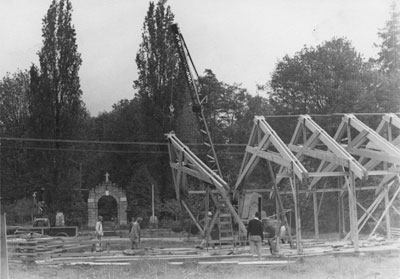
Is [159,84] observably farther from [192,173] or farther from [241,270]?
[241,270]

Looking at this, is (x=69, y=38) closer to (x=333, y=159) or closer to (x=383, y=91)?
(x=383, y=91)

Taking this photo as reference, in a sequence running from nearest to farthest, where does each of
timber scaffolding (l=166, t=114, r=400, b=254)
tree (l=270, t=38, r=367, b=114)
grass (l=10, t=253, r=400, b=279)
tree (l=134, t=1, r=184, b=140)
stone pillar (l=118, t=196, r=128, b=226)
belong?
grass (l=10, t=253, r=400, b=279) → timber scaffolding (l=166, t=114, r=400, b=254) → stone pillar (l=118, t=196, r=128, b=226) → tree (l=270, t=38, r=367, b=114) → tree (l=134, t=1, r=184, b=140)

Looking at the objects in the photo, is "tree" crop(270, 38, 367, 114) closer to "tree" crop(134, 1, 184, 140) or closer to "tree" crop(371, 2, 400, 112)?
"tree" crop(371, 2, 400, 112)

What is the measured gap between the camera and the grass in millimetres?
14219

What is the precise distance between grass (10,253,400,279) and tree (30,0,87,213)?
27.7 m

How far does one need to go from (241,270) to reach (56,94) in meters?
33.4

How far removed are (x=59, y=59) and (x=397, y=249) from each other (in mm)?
32932

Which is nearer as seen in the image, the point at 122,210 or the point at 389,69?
the point at 122,210

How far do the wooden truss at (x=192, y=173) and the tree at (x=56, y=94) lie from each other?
18.9 meters

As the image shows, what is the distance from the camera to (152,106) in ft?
163

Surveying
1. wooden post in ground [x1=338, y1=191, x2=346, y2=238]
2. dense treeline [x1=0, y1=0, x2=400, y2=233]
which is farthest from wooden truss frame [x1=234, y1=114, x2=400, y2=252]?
dense treeline [x1=0, y1=0, x2=400, y2=233]

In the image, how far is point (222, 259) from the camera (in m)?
18.9

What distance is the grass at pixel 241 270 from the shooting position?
1422 centimetres

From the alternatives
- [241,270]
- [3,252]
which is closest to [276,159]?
[241,270]
